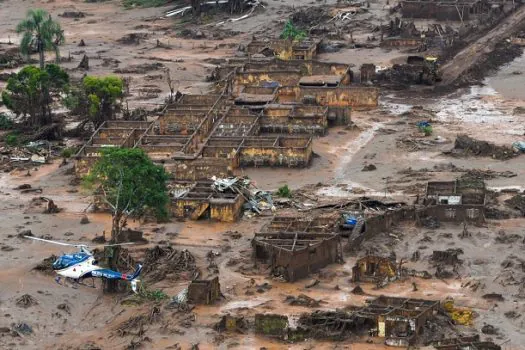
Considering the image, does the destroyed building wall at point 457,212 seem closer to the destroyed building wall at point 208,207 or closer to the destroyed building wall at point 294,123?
the destroyed building wall at point 208,207

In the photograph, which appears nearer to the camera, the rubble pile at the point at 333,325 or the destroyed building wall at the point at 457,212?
the rubble pile at the point at 333,325

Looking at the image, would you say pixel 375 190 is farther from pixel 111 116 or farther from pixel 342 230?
pixel 111 116

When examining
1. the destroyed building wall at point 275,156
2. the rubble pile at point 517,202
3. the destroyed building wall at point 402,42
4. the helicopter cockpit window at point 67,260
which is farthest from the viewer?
the destroyed building wall at point 402,42

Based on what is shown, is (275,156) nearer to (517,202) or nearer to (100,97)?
(100,97)

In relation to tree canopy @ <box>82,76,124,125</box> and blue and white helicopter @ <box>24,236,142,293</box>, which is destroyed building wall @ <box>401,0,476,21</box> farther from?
blue and white helicopter @ <box>24,236,142,293</box>

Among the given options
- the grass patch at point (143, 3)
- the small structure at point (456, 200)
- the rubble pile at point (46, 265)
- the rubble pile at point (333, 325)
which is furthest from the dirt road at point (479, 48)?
the rubble pile at point (333, 325)

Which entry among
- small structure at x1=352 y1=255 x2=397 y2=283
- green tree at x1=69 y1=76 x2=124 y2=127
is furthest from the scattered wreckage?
green tree at x1=69 y1=76 x2=124 y2=127

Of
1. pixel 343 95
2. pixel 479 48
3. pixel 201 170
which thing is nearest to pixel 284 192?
pixel 201 170
